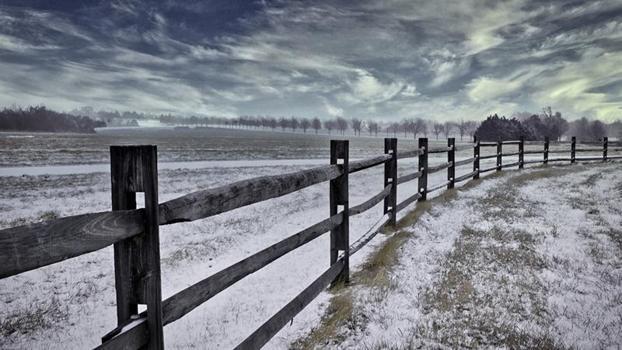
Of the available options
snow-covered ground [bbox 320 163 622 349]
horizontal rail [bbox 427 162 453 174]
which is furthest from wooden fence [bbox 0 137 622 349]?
horizontal rail [bbox 427 162 453 174]

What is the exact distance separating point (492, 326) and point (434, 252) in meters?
2.27

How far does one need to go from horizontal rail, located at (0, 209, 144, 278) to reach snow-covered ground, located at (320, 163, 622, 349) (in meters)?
2.35

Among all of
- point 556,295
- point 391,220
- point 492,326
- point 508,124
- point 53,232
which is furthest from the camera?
point 508,124

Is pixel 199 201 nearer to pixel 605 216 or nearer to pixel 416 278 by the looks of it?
pixel 416 278

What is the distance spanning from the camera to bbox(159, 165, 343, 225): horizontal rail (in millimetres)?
2109

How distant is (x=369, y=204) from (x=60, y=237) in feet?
17.0

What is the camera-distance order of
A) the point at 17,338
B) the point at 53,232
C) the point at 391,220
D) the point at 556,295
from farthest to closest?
the point at 391,220 → the point at 556,295 → the point at 17,338 → the point at 53,232

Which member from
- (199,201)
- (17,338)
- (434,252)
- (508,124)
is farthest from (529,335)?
(508,124)

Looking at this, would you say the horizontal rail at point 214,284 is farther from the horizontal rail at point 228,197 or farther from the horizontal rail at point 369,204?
the horizontal rail at point 369,204

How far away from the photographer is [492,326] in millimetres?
3533

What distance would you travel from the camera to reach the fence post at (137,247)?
179cm

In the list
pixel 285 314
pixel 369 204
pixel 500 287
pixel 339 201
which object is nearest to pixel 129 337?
pixel 285 314

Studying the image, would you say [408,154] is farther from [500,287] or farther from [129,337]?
[129,337]

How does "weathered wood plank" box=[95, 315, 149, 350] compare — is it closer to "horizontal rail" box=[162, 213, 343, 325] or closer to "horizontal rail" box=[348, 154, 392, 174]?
"horizontal rail" box=[162, 213, 343, 325]
